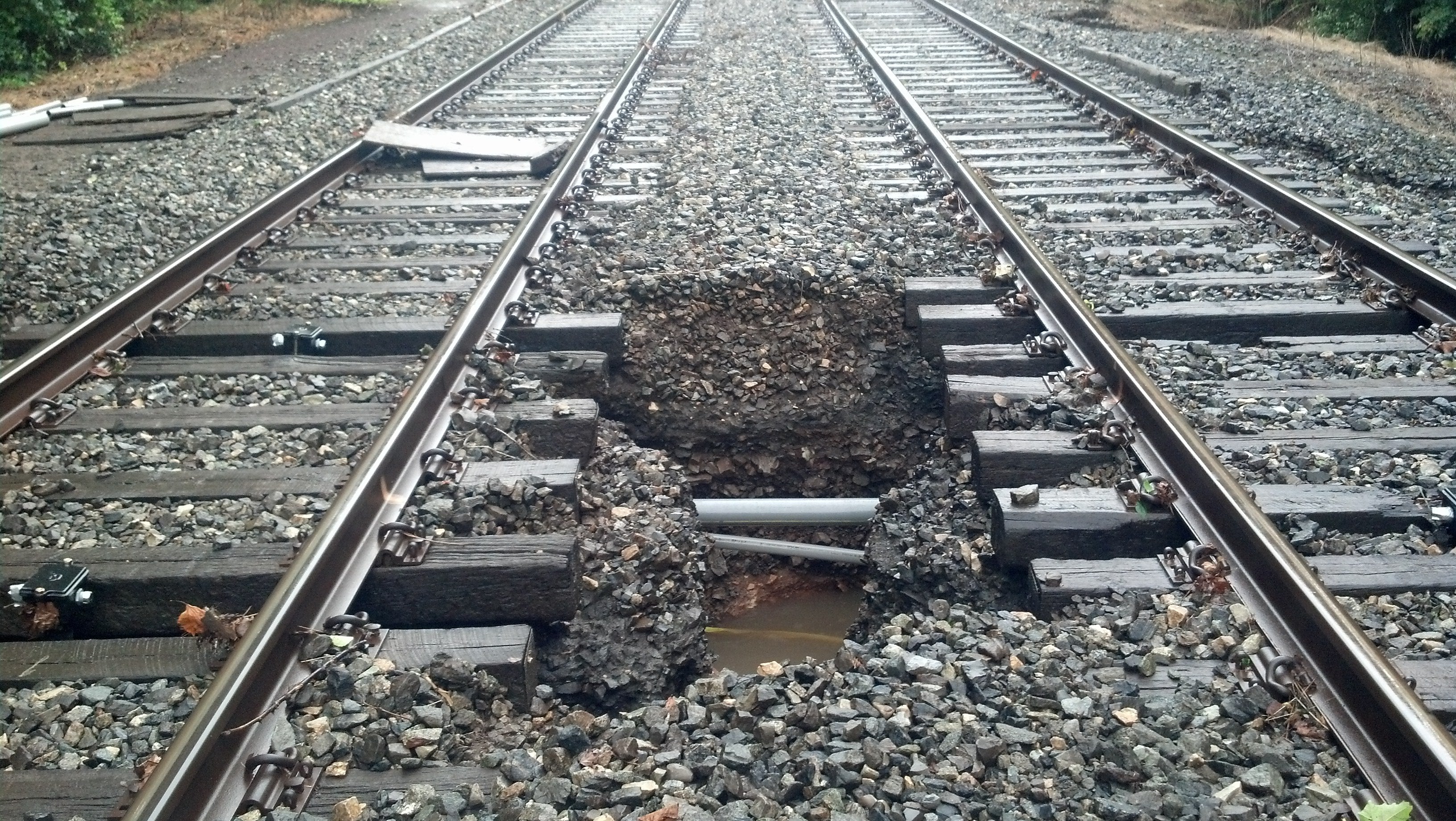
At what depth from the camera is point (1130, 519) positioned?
10.5ft

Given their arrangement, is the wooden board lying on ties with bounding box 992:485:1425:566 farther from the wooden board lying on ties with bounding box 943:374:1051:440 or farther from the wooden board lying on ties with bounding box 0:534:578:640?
the wooden board lying on ties with bounding box 0:534:578:640

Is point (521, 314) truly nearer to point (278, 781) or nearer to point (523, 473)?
point (523, 473)

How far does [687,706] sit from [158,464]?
2273 mm

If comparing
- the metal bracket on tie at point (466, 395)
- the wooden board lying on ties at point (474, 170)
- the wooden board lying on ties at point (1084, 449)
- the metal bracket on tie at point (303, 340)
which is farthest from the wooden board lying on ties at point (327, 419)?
the wooden board lying on ties at point (474, 170)

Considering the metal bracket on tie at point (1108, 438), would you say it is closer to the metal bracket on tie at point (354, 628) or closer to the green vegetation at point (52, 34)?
the metal bracket on tie at point (354, 628)

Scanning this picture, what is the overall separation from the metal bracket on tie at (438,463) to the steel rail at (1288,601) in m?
2.31

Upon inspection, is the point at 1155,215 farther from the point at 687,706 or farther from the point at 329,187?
the point at 329,187

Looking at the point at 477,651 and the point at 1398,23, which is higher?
the point at 1398,23

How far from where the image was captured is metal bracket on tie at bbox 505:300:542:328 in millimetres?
4715

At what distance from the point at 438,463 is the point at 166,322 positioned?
2.09 m

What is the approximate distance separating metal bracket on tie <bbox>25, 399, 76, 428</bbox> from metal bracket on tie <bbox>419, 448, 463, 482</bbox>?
1584 millimetres

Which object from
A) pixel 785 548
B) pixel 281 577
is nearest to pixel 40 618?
pixel 281 577

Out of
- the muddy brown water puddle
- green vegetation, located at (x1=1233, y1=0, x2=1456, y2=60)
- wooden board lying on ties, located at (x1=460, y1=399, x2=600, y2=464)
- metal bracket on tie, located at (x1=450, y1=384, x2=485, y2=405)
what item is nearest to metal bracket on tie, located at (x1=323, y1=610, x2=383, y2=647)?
wooden board lying on ties, located at (x1=460, y1=399, x2=600, y2=464)

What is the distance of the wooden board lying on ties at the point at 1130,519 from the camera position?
3176mm
